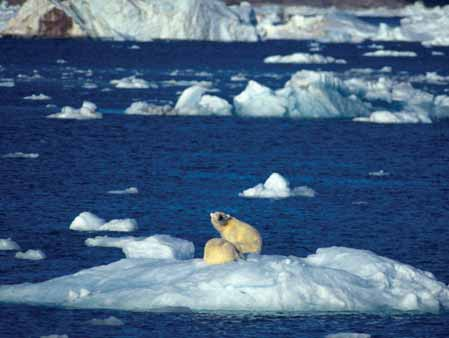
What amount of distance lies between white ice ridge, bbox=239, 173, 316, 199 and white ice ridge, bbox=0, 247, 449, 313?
37.1 ft

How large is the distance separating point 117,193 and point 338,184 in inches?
229

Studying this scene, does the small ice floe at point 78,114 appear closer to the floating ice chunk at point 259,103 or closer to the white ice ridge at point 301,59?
the floating ice chunk at point 259,103

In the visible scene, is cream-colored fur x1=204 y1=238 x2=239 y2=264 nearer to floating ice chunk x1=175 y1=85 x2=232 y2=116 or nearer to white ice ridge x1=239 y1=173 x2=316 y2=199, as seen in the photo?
white ice ridge x1=239 y1=173 x2=316 y2=199

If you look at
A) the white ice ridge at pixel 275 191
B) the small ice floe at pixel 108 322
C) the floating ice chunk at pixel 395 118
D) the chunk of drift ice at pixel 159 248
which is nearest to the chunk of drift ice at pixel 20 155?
the white ice ridge at pixel 275 191

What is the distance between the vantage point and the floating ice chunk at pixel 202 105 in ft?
165

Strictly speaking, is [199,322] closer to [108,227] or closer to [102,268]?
[102,268]

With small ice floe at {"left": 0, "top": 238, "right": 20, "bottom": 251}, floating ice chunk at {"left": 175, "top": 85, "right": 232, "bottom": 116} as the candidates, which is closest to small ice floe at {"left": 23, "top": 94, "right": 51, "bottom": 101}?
floating ice chunk at {"left": 175, "top": 85, "right": 232, "bottom": 116}

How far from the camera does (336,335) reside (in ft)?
58.0

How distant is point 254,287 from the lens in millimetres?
18609

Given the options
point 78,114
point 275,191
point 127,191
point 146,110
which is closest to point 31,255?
point 127,191

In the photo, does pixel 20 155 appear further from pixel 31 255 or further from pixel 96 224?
pixel 31 255

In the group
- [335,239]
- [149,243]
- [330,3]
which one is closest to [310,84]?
[335,239]

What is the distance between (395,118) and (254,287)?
31.1 meters

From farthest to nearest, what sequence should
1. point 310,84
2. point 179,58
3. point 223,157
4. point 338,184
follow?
point 179,58
point 310,84
point 223,157
point 338,184
